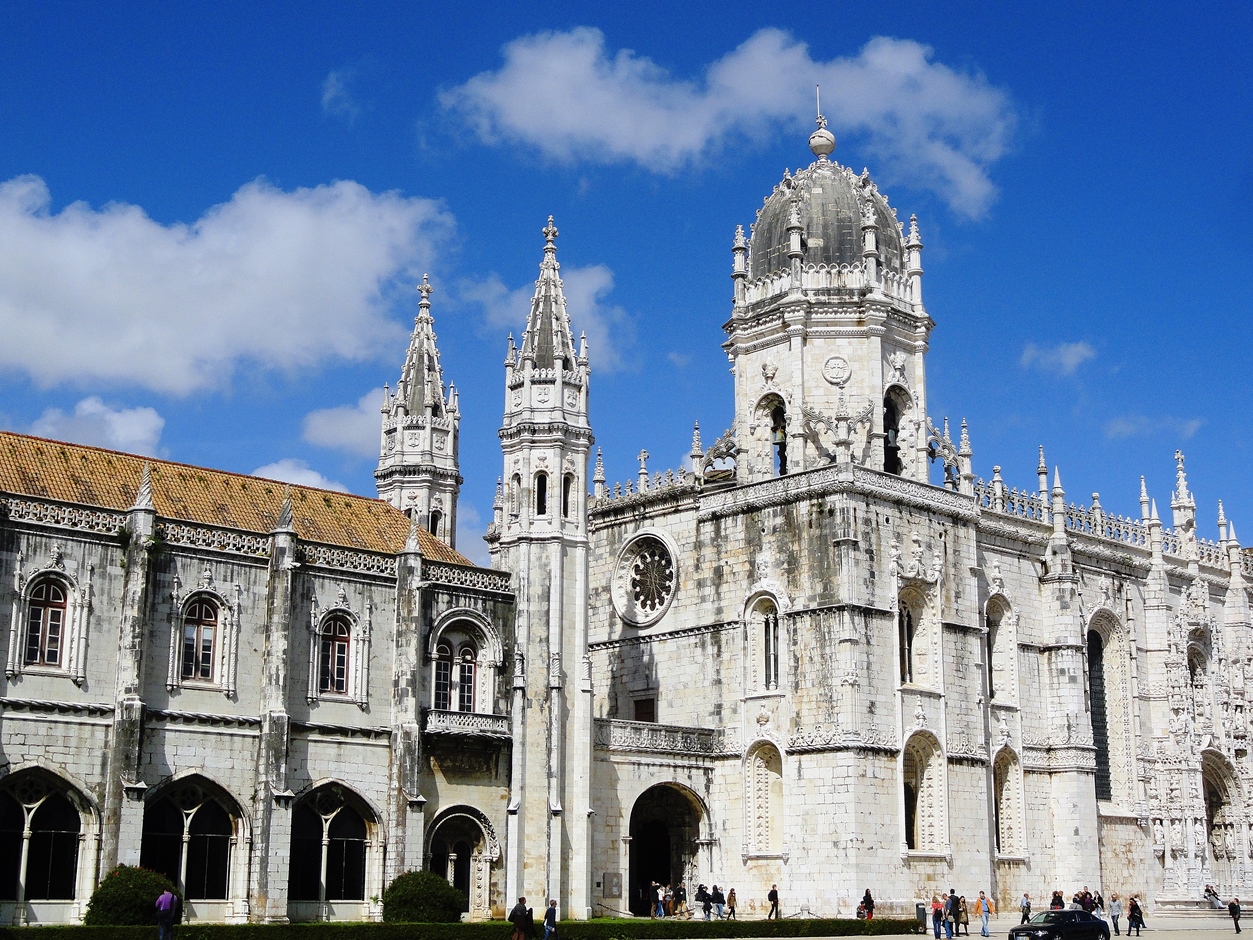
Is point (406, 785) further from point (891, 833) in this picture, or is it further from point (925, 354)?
point (925, 354)

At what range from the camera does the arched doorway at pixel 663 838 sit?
49.8 metres

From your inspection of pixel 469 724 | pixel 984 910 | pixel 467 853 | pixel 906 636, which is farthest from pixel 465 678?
pixel 984 910

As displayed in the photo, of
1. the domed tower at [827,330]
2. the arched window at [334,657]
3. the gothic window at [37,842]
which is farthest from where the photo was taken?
the domed tower at [827,330]

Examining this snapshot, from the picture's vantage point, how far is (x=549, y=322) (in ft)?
156

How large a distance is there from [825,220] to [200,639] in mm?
25536

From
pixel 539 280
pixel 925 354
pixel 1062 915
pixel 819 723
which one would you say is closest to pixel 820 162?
pixel 925 354

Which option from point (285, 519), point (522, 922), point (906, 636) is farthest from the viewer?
point (906, 636)

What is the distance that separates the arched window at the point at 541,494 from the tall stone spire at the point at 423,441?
6.99 meters

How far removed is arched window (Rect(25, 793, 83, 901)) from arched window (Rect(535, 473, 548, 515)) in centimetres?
1495

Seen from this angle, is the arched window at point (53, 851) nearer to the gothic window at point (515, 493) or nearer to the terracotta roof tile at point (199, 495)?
the terracotta roof tile at point (199, 495)

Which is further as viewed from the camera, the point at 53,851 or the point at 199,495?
the point at 199,495

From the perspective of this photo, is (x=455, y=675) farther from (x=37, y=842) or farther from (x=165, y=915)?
(x=165, y=915)

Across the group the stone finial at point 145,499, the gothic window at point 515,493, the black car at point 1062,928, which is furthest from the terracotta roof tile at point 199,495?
the black car at point 1062,928

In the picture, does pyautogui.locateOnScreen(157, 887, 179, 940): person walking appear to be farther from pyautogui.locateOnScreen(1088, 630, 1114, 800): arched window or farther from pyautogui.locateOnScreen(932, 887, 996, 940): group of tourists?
pyautogui.locateOnScreen(1088, 630, 1114, 800): arched window
